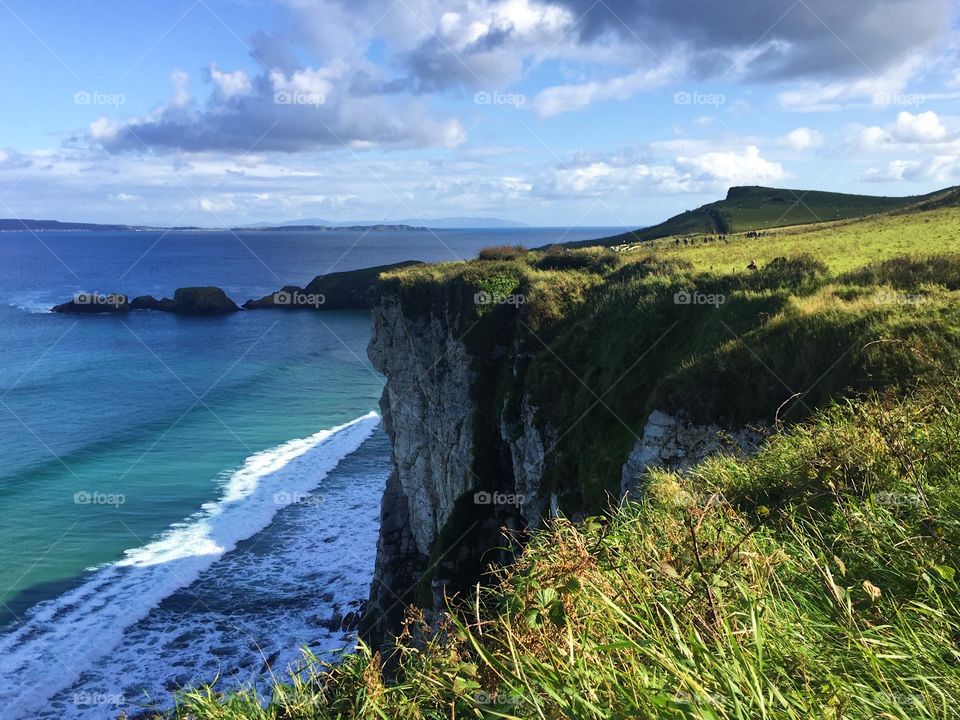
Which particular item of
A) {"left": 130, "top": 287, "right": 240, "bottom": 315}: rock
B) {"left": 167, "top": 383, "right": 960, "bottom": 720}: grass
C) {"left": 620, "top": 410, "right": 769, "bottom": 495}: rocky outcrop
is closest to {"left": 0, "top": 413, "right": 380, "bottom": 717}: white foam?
{"left": 620, "top": 410, "right": 769, "bottom": 495}: rocky outcrop

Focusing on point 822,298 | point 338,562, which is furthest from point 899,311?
point 338,562

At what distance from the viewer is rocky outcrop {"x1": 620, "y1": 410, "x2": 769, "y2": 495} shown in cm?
1291

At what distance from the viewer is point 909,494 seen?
5.35 m

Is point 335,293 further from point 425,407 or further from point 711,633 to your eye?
point 711,633

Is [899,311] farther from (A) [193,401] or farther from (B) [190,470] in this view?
(A) [193,401]

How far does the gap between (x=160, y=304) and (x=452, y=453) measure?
108 metres

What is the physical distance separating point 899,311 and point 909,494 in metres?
8.90

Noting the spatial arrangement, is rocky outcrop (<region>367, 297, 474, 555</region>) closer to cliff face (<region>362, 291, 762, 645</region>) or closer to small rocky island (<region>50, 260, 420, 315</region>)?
cliff face (<region>362, 291, 762, 645</region>)

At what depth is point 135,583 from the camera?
31828 millimetres

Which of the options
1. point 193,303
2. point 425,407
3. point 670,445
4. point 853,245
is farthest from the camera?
point 193,303

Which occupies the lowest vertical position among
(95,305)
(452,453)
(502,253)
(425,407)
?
(452,453)

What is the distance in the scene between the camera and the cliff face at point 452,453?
67.2 ft

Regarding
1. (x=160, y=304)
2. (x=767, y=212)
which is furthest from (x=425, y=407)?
(x=160, y=304)

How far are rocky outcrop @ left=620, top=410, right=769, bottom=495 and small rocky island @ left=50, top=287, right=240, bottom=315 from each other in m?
111
